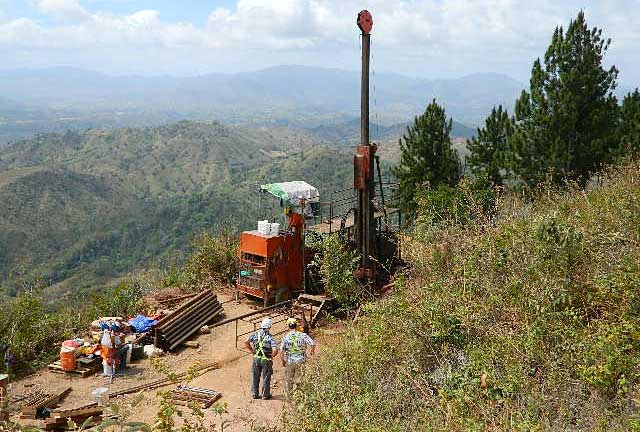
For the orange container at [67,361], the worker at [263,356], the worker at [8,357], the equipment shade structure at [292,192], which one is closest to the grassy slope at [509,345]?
the worker at [263,356]

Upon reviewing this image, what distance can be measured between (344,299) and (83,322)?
6681 millimetres

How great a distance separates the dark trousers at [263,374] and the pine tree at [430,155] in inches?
673

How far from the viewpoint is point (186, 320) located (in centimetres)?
1295

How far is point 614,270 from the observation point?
22.0ft

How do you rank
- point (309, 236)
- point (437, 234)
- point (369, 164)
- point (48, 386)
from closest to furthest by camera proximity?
1. point (48, 386)
2. point (437, 234)
3. point (369, 164)
4. point (309, 236)

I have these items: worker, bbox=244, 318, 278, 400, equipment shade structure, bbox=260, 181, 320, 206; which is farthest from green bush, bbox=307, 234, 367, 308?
worker, bbox=244, 318, 278, 400

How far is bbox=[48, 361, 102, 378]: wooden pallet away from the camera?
11.1 metres

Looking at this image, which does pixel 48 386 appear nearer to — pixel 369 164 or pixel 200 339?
pixel 200 339

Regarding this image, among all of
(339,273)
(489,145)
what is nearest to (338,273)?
(339,273)

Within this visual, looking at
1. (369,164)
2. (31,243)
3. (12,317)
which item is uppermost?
(369,164)

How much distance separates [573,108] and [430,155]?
740 cm

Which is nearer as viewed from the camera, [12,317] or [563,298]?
[563,298]

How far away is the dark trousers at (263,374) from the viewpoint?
9.09 meters

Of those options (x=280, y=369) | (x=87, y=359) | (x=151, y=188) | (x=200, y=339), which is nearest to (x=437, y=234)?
(x=280, y=369)
